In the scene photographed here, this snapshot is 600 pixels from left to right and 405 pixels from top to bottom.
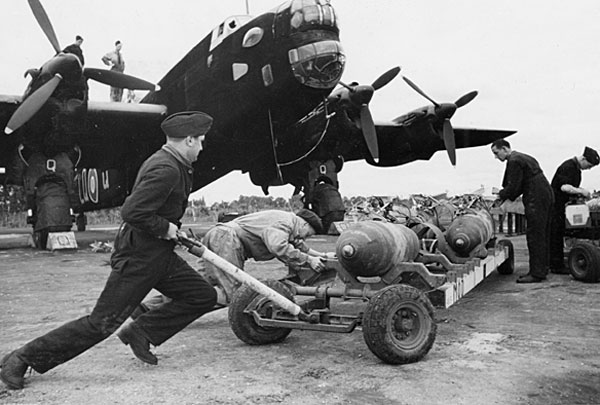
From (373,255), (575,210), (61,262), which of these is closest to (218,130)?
(61,262)

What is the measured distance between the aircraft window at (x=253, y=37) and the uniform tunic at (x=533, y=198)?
6312mm

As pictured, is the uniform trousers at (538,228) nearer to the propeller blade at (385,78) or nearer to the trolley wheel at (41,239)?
the propeller blade at (385,78)

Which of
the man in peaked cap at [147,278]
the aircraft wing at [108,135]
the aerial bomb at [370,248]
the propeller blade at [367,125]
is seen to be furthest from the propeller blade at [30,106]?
the aerial bomb at [370,248]

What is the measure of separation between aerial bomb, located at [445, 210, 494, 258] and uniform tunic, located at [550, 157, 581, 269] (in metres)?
2.23

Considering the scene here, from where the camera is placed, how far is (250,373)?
4.07m

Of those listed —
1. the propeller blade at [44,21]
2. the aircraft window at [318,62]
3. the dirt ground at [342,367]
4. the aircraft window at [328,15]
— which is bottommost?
the dirt ground at [342,367]

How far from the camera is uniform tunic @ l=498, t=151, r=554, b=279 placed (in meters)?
8.08

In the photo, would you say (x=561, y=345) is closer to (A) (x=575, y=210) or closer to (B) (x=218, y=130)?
(A) (x=575, y=210)

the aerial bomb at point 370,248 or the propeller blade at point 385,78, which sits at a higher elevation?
the propeller blade at point 385,78

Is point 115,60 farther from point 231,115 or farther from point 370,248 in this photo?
point 370,248

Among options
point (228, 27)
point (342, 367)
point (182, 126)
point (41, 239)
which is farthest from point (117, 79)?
point (342, 367)

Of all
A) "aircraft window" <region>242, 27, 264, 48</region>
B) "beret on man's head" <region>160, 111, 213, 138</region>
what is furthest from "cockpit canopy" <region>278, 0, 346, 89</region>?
"beret on man's head" <region>160, 111, 213, 138</region>

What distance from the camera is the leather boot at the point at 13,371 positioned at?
3.66 metres

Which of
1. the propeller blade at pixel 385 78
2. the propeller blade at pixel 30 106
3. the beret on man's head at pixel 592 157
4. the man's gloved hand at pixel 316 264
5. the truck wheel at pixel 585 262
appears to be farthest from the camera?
the propeller blade at pixel 385 78
